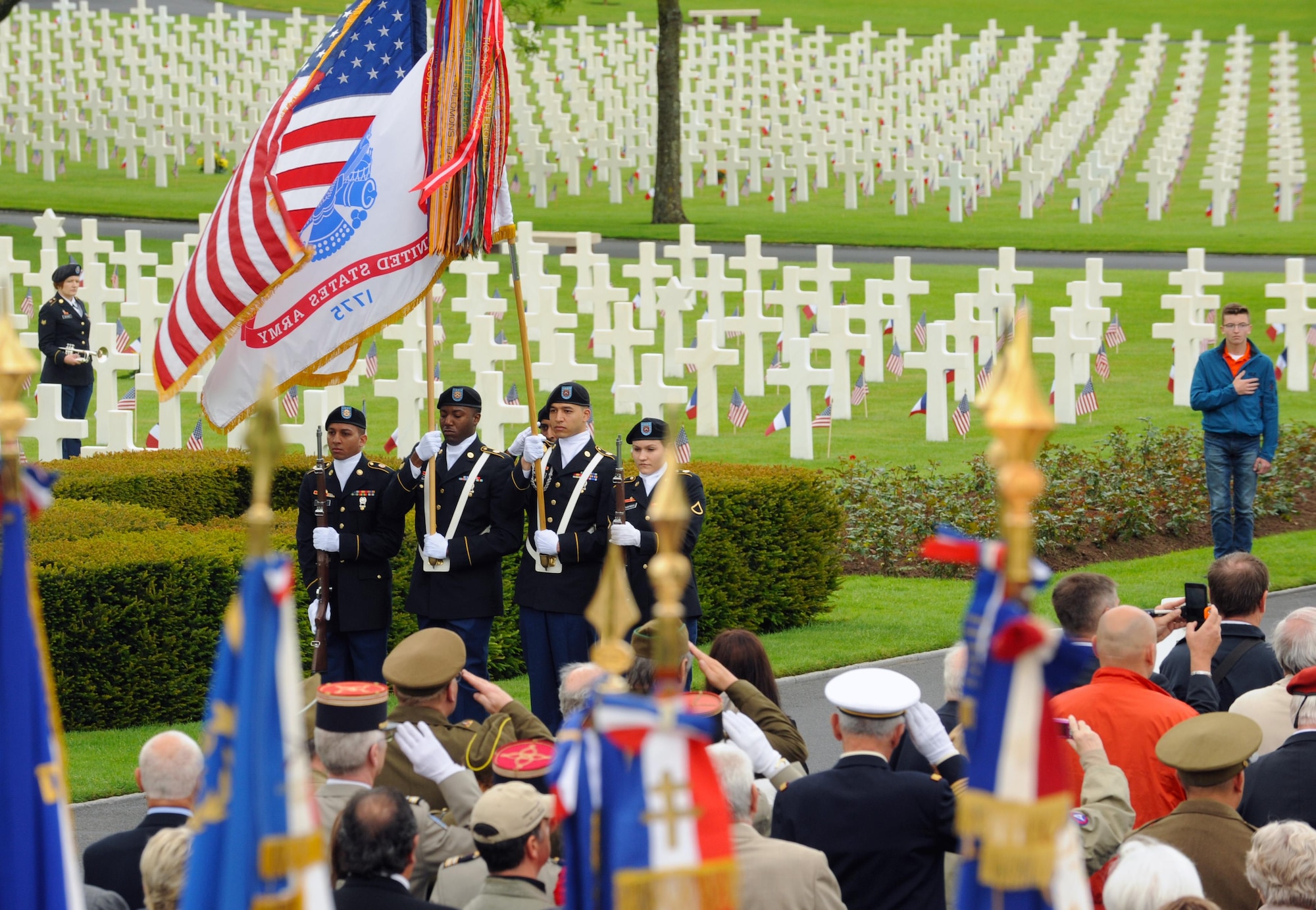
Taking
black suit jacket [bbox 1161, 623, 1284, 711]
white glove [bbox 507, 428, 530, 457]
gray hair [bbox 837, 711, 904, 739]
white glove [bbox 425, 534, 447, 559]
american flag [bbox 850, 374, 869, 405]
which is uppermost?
white glove [bbox 507, 428, 530, 457]

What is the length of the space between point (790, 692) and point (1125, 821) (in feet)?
15.8

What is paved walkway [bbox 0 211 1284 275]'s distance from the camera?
27.6m

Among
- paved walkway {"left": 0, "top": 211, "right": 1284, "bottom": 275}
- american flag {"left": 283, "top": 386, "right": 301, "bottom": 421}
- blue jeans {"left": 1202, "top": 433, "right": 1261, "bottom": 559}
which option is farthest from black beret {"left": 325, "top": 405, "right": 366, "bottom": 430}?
paved walkway {"left": 0, "top": 211, "right": 1284, "bottom": 275}

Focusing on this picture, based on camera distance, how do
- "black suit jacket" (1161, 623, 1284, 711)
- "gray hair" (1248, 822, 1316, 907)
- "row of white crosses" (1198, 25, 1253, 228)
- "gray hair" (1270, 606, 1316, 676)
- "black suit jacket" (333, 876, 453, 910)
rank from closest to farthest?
"black suit jacket" (333, 876, 453, 910)
"gray hair" (1248, 822, 1316, 907)
"gray hair" (1270, 606, 1316, 676)
"black suit jacket" (1161, 623, 1284, 711)
"row of white crosses" (1198, 25, 1253, 228)

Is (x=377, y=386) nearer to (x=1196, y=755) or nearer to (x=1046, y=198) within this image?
(x=1196, y=755)

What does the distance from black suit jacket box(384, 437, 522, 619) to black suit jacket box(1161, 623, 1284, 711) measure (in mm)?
3161

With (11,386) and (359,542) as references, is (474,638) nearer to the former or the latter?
(359,542)

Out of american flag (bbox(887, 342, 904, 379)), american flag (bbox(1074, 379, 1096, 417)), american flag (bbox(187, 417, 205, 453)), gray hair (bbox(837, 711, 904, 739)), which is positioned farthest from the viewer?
american flag (bbox(887, 342, 904, 379))

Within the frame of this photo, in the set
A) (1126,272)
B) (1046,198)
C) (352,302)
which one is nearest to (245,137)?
(1046,198)

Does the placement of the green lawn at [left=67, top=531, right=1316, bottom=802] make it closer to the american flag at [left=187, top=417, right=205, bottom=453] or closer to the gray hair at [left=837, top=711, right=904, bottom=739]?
the gray hair at [left=837, top=711, right=904, bottom=739]

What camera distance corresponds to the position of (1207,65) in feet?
179

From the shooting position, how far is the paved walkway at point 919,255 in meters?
27.6

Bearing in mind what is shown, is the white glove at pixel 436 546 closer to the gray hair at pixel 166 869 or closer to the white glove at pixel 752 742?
the white glove at pixel 752 742

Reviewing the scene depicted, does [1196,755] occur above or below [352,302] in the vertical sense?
below
